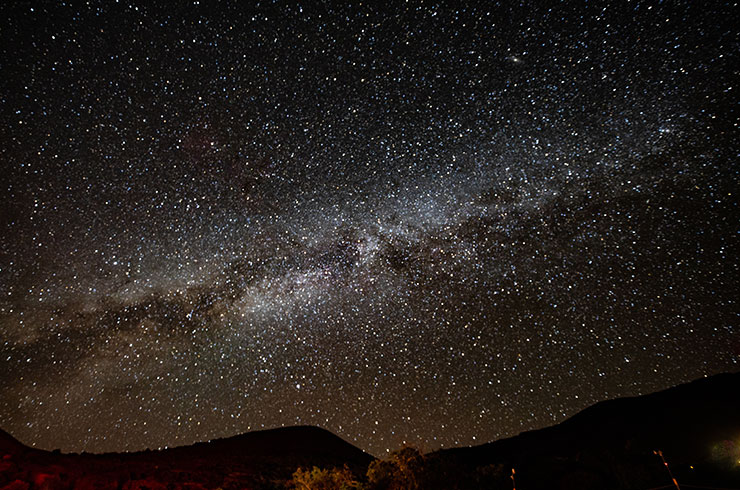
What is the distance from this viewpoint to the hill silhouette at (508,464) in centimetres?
1367

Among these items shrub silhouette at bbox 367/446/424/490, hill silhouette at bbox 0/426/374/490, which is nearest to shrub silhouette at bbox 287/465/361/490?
shrub silhouette at bbox 367/446/424/490

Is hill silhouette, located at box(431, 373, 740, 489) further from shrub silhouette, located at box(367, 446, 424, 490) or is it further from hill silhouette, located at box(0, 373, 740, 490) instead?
shrub silhouette, located at box(367, 446, 424, 490)

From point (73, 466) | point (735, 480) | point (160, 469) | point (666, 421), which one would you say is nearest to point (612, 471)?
point (735, 480)

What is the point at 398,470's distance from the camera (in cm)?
1352

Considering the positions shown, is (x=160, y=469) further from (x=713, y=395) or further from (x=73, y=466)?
(x=713, y=395)

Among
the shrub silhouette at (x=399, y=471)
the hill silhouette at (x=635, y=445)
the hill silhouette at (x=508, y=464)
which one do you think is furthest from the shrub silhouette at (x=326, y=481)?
→ the hill silhouette at (x=635, y=445)

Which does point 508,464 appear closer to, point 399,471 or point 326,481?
point 399,471

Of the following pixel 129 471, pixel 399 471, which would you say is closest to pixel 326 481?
pixel 399 471

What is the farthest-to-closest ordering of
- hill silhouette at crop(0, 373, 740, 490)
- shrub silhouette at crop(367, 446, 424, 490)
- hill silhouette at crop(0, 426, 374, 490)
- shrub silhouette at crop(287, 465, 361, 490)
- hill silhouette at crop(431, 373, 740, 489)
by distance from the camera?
hill silhouette at crop(431, 373, 740, 489)
shrub silhouette at crop(287, 465, 361, 490)
hill silhouette at crop(0, 373, 740, 490)
hill silhouette at crop(0, 426, 374, 490)
shrub silhouette at crop(367, 446, 424, 490)

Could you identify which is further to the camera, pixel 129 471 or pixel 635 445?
pixel 635 445

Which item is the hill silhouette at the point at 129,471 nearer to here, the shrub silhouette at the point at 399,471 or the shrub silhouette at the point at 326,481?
the shrub silhouette at the point at 326,481

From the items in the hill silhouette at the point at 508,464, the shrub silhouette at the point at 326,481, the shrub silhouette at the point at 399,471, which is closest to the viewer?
the shrub silhouette at the point at 399,471

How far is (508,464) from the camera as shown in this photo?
3103 centimetres

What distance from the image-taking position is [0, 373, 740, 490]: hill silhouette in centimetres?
1367
